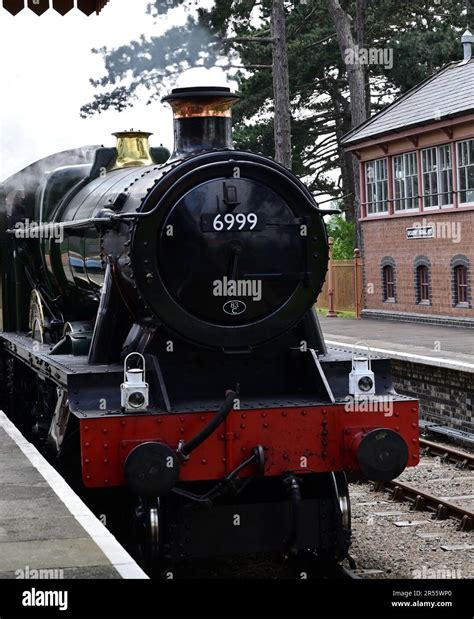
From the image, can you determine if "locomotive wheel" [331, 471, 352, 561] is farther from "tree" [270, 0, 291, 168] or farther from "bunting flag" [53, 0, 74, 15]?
"tree" [270, 0, 291, 168]

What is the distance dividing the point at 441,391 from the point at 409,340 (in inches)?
206

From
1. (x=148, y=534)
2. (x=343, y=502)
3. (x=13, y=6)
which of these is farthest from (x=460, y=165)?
(x=13, y=6)

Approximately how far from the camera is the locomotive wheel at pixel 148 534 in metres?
6.60

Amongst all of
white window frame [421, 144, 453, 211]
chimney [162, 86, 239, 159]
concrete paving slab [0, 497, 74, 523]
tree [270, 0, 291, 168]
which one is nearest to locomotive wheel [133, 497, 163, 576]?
concrete paving slab [0, 497, 74, 523]

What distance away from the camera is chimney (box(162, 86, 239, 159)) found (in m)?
7.34

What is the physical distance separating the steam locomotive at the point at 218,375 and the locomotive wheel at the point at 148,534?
0.04 ft

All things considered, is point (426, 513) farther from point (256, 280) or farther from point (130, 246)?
point (130, 246)

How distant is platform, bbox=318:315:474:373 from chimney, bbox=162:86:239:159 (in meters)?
5.60

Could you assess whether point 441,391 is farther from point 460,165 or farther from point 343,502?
point 460,165

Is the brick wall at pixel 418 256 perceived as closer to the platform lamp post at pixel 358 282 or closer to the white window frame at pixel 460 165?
the white window frame at pixel 460 165

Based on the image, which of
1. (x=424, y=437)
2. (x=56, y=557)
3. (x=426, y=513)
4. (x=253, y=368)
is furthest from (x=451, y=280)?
(x=56, y=557)

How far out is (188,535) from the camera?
6.77 metres

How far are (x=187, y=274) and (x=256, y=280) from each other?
0.48 meters

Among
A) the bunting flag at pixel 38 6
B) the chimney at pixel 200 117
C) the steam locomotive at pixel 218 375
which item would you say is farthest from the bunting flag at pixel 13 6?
the chimney at pixel 200 117
